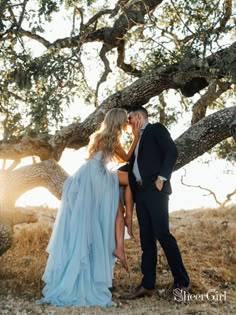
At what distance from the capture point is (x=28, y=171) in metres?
7.95

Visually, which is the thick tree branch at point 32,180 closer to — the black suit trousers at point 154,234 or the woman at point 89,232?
the woman at point 89,232

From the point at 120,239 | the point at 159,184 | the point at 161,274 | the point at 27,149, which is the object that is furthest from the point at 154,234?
the point at 27,149

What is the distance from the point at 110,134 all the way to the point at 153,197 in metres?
0.94

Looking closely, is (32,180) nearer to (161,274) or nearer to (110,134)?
(110,134)

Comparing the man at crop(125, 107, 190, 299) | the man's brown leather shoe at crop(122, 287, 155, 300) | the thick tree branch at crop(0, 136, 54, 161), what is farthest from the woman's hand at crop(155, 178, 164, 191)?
the thick tree branch at crop(0, 136, 54, 161)

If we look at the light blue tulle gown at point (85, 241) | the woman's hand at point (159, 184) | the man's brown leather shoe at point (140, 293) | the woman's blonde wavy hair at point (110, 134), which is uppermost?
the woman's blonde wavy hair at point (110, 134)

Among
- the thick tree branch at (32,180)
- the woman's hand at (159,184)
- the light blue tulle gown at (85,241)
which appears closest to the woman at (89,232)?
the light blue tulle gown at (85,241)

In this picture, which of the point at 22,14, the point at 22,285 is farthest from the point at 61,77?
the point at 22,285

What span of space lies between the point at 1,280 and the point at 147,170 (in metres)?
2.49

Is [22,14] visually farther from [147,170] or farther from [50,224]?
[50,224]

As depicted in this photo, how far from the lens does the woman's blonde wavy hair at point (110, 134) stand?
6.23m

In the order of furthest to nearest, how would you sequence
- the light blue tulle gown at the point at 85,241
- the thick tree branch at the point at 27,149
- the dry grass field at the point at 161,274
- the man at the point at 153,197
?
the thick tree branch at the point at 27,149, the man at the point at 153,197, the light blue tulle gown at the point at 85,241, the dry grass field at the point at 161,274

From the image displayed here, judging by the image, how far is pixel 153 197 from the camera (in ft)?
19.7

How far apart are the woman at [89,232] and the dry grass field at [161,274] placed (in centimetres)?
29
